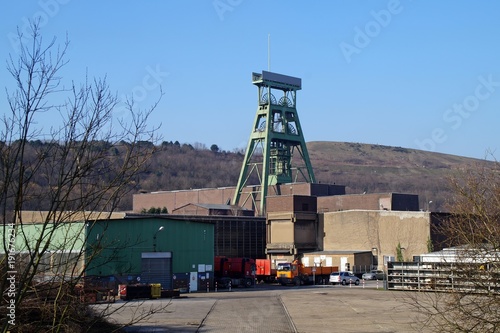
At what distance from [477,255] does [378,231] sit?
190 ft

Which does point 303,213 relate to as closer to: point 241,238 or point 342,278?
point 241,238

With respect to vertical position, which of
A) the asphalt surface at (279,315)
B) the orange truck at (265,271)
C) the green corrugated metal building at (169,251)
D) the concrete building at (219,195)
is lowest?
the asphalt surface at (279,315)

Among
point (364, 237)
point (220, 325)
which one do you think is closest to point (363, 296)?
point (220, 325)

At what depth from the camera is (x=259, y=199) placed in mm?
91625

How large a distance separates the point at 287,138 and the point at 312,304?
177ft

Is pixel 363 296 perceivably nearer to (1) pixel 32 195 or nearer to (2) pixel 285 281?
(2) pixel 285 281

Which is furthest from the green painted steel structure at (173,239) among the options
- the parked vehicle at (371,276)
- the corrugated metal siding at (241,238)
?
the parked vehicle at (371,276)

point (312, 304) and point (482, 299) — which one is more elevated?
point (482, 299)

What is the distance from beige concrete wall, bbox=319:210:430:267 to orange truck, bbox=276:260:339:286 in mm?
10377

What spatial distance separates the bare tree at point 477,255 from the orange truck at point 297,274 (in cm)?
4593

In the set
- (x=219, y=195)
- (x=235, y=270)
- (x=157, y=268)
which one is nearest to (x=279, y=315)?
(x=157, y=268)

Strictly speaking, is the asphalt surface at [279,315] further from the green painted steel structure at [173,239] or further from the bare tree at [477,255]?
the bare tree at [477,255]

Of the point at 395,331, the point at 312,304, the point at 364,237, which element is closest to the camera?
the point at 395,331

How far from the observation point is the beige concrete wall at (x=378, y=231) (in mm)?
64625
